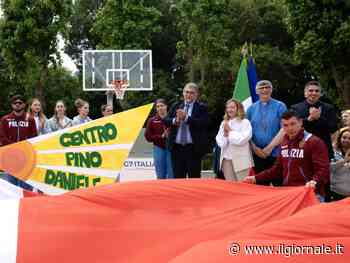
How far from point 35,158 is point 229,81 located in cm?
2614

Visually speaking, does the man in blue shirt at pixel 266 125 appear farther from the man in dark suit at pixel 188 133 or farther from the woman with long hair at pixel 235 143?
the man in dark suit at pixel 188 133

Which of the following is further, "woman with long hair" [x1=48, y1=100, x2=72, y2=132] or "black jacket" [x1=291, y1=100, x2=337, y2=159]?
"woman with long hair" [x1=48, y1=100, x2=72, y2=132]

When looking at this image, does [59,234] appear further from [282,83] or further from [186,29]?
[282,83]

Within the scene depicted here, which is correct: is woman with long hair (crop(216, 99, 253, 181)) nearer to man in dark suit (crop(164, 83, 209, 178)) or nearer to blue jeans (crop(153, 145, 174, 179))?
man in dark suit (crop(164, 83, 209, 178))

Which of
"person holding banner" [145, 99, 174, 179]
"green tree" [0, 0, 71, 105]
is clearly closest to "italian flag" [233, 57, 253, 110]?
"person holding banner" [145, 99, 174, 179]

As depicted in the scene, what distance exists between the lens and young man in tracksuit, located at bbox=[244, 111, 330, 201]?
6.26m

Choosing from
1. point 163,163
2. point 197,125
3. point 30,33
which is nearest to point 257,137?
point 197,125

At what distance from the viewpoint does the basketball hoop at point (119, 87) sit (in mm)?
20516

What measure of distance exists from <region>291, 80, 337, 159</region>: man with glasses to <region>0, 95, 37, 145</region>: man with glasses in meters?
4.00

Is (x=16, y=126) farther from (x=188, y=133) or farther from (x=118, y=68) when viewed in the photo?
(x=118, y=68)

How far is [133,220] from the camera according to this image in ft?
16.3

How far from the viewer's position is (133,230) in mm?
4844

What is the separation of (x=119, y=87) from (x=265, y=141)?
12877 millimetres

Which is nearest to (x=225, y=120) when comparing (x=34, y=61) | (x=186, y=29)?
(x=34, y=61)
